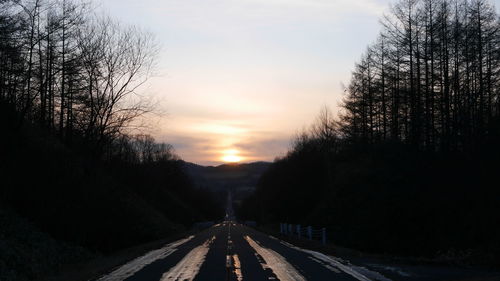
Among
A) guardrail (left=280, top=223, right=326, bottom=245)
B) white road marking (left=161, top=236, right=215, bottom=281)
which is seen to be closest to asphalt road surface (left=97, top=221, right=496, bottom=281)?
white road marking (left=161, top=236, right=215, bottom=281)

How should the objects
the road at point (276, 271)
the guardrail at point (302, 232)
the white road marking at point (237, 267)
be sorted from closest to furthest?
1. the road at point (276, 271)
2. the white road marking at point (237, 267)
3. the guardrail at point (302, 232)

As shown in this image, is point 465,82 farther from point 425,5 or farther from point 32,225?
point 32,225

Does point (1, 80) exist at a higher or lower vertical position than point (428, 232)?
higher

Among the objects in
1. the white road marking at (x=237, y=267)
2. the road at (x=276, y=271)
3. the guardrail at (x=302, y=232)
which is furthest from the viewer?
the guardrail at (x=302, y=232)

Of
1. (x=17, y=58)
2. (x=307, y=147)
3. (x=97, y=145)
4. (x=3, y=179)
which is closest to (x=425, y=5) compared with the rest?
(x=97, y=145)

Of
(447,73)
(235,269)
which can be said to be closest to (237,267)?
(235,269)

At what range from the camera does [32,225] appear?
23.3m

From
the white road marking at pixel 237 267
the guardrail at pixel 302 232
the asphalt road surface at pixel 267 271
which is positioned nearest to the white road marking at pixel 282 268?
the asphalt road surface at pixel 267 271

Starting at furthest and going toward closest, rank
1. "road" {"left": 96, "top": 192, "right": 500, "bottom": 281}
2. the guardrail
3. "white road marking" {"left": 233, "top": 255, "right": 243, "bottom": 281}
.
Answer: the guardrail → "white road marking" {"left": 233, "top": 255, "right": 243, "bottom": 281} → "road" {"left": 96, "top": 192, "right": 500, "bottom": 281}

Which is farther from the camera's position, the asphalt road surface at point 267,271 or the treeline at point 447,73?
the treeline at point 447,73

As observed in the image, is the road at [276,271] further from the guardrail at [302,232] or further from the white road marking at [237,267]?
the guardrail at [302,232]

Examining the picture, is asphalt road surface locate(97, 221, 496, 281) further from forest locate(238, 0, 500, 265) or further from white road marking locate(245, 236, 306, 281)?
forest locate(238, 0, 500, 265)

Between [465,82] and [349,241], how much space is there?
15.1 m

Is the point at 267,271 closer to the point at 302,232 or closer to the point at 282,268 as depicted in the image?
the point at 282,268
